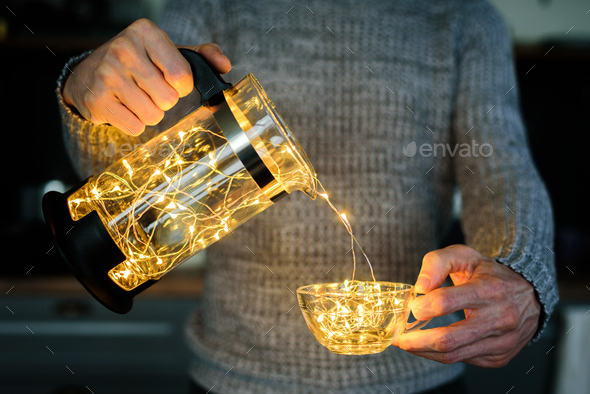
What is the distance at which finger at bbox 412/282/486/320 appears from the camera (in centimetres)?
46

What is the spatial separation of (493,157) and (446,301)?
0.41m

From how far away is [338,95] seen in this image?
0.81 metres

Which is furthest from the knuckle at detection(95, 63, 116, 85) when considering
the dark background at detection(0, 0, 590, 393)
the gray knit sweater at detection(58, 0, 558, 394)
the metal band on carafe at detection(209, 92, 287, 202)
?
the dark background at detection(0, 0, 590, 393)

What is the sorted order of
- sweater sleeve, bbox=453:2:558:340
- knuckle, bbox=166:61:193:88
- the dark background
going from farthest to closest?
the dark background < sweater sleeve, bbox=453:2:558:340 < knuckle, bbox=166:61:193:88

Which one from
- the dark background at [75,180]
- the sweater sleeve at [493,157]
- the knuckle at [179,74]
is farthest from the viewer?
the dark background at [75,180]

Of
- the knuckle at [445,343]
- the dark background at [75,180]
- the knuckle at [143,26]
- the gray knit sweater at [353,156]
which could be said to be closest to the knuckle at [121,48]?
the knuckle at [143,26]

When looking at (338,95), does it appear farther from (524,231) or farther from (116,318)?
(116,318)

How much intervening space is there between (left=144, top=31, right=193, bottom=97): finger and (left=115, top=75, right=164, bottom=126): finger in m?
0.03

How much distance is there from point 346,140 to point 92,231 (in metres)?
0.49

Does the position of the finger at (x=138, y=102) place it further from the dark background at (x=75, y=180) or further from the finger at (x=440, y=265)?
the dark background at (x=75, y=180)

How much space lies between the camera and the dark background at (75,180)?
1505mm

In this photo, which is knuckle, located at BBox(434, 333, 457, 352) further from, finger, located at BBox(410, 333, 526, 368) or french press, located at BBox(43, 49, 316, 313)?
french press, located at BBox(43, 49, 316, 313)

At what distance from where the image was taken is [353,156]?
2.61 feet

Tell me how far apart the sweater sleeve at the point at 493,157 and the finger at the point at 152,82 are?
48 centimetres
